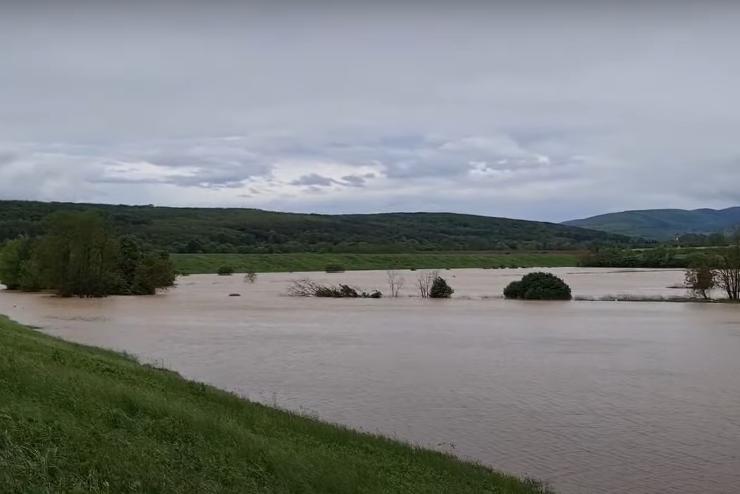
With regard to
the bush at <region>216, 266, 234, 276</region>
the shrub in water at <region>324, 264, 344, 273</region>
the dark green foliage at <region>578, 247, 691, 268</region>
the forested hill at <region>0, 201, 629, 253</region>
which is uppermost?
the forested hill at <region>0, 201, 629, 253</region>

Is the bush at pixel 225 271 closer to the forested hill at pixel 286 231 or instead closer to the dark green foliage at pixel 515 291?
the forested hill at pixel 286 231

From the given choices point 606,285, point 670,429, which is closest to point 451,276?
point 606,285

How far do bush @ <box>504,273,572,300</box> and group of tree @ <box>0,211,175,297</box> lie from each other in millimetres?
28660

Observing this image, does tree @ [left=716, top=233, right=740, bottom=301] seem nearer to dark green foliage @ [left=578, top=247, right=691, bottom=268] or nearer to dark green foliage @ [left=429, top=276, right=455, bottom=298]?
dark green foliage @ [left=429, top=276, right=455, bottom=298]

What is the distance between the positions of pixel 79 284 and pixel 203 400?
5108 cm

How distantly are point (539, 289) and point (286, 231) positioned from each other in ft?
355

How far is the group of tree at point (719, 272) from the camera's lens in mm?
52594

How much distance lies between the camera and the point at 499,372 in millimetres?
22500

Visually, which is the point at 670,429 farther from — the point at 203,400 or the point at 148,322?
the point at 148,322

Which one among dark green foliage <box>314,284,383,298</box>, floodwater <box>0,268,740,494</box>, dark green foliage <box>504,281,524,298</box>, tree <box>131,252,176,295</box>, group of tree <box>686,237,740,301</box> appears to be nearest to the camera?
floodwater <box>0,268,740,494</box>

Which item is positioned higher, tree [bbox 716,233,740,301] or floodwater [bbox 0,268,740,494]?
tree [bbox 716,233,740,301]

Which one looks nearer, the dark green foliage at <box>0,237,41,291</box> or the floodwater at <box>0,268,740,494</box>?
the floodwater at <box>0,268,740,494</box>

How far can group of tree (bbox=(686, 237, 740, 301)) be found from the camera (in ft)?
173

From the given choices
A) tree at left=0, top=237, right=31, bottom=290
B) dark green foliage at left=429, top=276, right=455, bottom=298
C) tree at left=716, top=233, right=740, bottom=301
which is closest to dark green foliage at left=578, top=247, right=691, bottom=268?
tree at left=716, top=233, right=740, bottom=301
